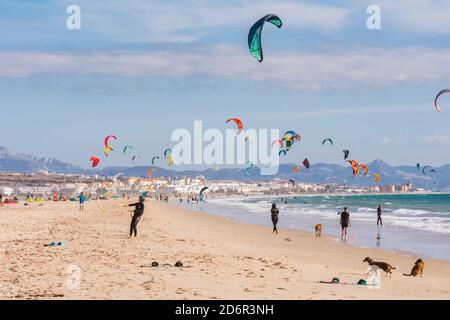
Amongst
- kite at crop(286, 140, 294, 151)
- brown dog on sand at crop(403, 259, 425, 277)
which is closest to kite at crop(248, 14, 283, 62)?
brown dog on sand at crop(403, 259, 425, 277)

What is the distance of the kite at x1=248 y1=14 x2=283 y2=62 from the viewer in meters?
18.2

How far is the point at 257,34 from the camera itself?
18.6 m

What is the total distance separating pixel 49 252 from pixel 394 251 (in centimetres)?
1026

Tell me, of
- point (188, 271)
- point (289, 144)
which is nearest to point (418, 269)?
point (188, 271)

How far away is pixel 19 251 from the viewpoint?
14.1 m

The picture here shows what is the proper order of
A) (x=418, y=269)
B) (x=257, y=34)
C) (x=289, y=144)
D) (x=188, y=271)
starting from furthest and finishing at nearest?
1. (x=289, y=144)
2. (x=257, y=34)
3. (x=418, y=269)
4. (x=188, y=271)

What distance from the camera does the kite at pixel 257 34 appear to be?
1825cm

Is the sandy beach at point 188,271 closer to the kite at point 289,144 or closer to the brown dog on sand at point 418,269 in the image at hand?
the brown dog on sand at point 418,269

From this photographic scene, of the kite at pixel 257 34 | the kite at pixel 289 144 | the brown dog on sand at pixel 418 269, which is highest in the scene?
the kite at pixel 257 34

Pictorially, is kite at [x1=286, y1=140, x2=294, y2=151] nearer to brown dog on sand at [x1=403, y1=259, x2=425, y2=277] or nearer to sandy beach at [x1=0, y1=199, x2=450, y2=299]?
sandy beach at [x1=0, y1=199, x2=450, y2=299]

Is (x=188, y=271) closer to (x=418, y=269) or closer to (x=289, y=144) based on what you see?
(x=418, y=269)

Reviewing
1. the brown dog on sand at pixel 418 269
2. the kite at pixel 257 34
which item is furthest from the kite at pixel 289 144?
the brown dog on sand at pixel 418 269
